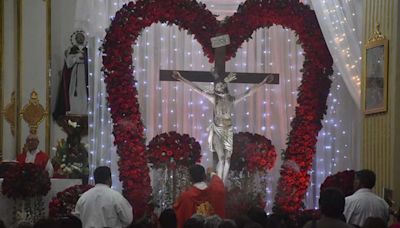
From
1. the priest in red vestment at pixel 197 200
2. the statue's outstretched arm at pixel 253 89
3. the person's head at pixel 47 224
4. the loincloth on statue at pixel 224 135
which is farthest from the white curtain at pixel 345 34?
the person's head at pixel 47 224

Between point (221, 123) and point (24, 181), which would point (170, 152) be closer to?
point (221, 123)

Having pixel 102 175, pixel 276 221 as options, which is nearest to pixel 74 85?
pixel 102 175

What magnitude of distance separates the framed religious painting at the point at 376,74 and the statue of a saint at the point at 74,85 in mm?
6039

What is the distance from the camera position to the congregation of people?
25.6ft

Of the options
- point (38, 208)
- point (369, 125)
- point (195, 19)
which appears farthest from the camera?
point (195, 19)

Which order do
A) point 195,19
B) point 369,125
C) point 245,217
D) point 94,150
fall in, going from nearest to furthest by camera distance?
point 245,217 < point 369,125 < point 195,19 < point 94,150

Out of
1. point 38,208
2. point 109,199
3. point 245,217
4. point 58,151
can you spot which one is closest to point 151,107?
point 58,151

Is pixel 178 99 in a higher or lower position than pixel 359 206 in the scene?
higher

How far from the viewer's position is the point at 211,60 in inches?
631

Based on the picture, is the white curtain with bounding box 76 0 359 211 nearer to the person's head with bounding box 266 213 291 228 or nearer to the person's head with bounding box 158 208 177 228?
the person's head with bounding box 266 213 291 228

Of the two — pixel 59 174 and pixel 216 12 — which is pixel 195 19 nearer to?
pixel 216 12

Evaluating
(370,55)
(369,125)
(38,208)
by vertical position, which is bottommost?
(38,208)

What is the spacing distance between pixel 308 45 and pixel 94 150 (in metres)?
4.36

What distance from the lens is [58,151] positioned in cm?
1736
